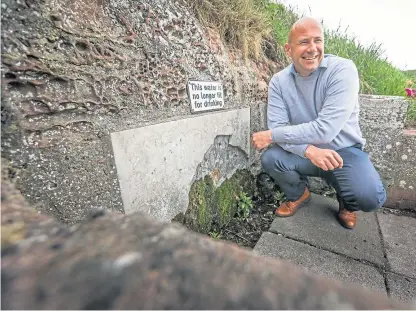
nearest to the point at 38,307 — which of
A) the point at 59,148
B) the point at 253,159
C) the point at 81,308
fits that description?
the point at 81,308

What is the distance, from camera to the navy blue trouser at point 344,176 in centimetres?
184

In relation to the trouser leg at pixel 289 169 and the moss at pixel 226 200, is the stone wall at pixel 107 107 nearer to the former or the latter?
the moss at pixel 226 200

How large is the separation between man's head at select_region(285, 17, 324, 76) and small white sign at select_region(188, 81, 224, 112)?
0.67 m

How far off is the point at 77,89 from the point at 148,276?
32.5 inches

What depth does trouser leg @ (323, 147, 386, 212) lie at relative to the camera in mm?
1828

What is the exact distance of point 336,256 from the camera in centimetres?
165

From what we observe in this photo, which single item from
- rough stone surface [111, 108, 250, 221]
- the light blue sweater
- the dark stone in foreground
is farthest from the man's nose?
the dark stone in foreground

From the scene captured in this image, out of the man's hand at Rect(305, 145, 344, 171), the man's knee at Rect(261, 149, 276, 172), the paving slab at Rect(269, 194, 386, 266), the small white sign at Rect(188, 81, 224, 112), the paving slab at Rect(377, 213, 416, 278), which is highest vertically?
the small white sign at Rect(188, 81, 224, 112)

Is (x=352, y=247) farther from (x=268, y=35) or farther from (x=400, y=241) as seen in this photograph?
(x=268, y=35)

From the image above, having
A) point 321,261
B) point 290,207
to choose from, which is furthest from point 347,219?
point 321,261

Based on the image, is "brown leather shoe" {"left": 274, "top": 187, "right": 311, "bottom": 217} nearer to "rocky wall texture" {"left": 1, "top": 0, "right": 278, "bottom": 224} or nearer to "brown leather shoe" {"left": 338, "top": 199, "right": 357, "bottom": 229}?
"brown leather shoe" {"left": 338, "top": 199, "right": 357, "bottom": 229}

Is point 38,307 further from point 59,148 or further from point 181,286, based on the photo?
point 59,148

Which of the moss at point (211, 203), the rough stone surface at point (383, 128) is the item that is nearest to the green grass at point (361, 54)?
the rough stone surface at point (383, 128)

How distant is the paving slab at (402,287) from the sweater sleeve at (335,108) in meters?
0.92
